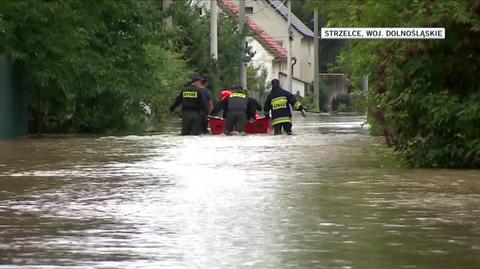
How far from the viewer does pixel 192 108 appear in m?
29.7

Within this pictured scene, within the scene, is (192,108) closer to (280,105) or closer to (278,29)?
(280,105)

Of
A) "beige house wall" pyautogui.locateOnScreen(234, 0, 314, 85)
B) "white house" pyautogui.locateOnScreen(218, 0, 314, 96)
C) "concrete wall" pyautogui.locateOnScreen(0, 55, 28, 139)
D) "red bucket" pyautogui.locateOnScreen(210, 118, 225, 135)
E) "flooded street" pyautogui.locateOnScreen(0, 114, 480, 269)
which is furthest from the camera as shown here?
"beige house wall" pyautogui.locateOnScreen(234, 0, 314, 85)

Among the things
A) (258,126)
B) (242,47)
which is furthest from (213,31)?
(258,126)

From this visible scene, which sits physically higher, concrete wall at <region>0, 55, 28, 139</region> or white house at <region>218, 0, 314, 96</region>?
white house at <region>218, 0, 314, 96</region>

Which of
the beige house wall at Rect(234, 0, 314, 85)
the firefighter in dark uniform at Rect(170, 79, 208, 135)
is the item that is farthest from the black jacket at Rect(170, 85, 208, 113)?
the beige house wall at Rect(234, 0, 314, 85)

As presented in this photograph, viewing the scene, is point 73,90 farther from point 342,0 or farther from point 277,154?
point 277,154

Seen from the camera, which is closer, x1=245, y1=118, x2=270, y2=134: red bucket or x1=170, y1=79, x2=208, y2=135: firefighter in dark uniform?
x1=170, y1=79, x2=208, y2=135: firefighter in dark uniform

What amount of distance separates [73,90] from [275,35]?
71.9 m

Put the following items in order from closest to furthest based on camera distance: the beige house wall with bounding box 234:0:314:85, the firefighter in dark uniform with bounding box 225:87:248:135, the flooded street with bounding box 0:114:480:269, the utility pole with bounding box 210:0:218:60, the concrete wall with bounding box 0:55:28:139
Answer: the flooded street with bounding box 0:114:480:269 < the concrete wall with bounding box 0:55:28:139 < the firefighter in dark uniform with bounding box 225:87:248:135 < the utility pole with bounding box 210:0:218:60 < the beige house wall with bounding box 234:0:314:85

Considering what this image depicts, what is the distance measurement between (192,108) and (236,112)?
138cm

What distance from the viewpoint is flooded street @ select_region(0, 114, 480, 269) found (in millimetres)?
8734

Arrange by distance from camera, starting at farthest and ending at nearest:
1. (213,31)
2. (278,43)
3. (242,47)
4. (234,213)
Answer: (278,43) < (242,47) < (213,31) < (234,213)

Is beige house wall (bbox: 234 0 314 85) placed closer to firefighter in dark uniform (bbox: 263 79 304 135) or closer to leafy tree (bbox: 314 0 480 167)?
firefighter in dark uniform (bbox: 263 79 304 135)

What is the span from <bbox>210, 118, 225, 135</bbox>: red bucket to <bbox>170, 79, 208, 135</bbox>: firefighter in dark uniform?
42.7 inches
